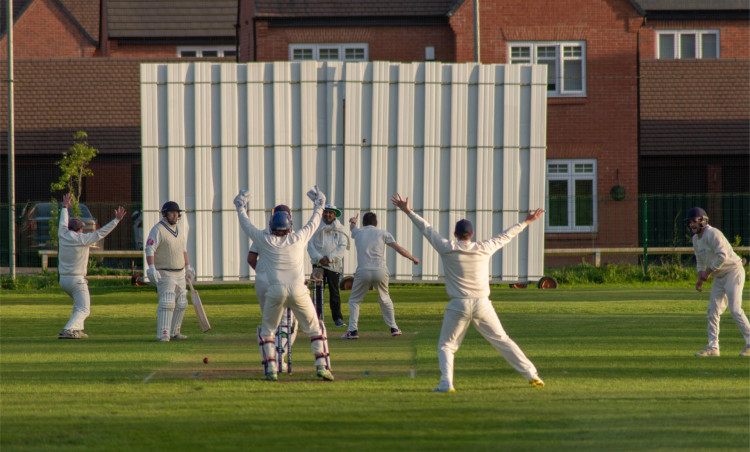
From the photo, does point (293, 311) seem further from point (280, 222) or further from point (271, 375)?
point (280, 222)

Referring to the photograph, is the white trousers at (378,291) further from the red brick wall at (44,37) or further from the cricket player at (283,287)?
the red brick wall at (44,37)

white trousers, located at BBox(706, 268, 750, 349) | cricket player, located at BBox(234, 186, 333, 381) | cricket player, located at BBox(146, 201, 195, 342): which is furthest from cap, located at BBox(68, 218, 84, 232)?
white trousers, located at BBox(706, 268, 750, 349)

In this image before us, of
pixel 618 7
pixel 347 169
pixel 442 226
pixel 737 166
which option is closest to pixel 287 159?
pixel 347 169

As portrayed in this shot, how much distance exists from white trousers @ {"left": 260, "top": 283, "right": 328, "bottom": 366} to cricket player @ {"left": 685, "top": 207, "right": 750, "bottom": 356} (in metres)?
4.94

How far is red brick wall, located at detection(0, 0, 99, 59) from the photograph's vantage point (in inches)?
1688

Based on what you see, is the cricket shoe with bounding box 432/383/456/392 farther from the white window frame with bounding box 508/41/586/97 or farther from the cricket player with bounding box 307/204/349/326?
the white window frame with bounding box 508/41/586/97

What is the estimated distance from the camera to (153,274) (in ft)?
47.7

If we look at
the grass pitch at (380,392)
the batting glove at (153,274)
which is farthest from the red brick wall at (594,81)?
the batting glove at (153,274)

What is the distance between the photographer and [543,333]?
15312 millimetres

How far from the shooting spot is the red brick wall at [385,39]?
98.1ft

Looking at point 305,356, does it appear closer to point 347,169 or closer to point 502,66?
point 347,169

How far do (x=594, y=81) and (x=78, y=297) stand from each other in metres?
18.6

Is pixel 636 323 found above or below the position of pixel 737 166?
below

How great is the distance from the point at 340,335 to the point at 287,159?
786 cm
